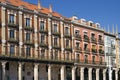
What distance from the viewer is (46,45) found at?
236ft

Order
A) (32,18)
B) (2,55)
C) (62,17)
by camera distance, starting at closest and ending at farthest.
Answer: (2,55) → (32,18) → (62,17)

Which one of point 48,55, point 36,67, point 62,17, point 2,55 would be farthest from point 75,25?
point 2,55

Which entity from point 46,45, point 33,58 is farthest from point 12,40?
point 46,45

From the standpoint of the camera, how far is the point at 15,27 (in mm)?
65250

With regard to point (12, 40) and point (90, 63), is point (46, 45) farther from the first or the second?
point (90, 63)

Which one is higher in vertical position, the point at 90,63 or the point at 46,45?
the point at 46,45

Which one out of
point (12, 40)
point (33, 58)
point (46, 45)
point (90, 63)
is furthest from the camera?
point (90, 63)

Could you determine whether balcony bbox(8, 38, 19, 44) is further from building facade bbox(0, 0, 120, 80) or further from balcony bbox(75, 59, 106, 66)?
balcony bbox(75, 59, 106, 66)

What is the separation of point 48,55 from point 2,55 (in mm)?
14456

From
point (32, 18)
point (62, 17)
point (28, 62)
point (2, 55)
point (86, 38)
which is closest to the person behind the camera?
point (2, 55)

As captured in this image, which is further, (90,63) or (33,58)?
(90,63)

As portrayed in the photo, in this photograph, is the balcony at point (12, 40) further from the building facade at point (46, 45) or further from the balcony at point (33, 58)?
the balcony at point (33, 58)

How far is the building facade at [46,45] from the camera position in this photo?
63656 millimetres

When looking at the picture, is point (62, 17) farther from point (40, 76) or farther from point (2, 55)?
point (2, 55)
